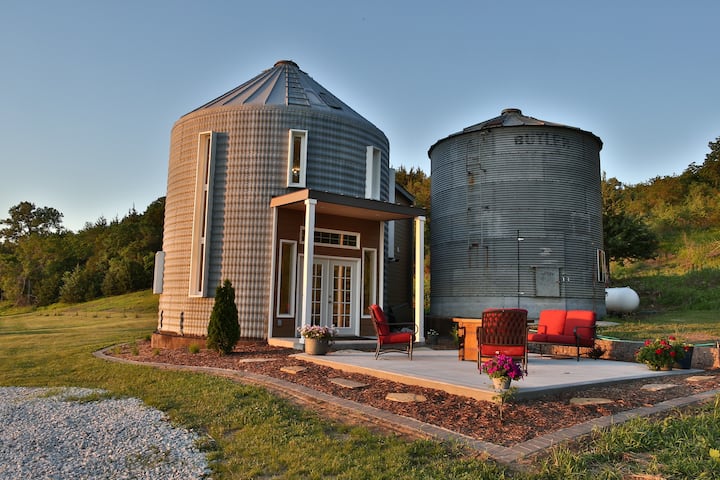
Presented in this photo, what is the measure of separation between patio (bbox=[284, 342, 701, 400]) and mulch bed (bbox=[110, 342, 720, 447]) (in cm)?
10

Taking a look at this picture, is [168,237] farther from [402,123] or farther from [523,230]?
[523,230]

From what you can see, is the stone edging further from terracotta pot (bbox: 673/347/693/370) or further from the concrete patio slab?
terracotta pot (bbox: 673/347/693/370)

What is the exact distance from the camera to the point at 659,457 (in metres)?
3.61

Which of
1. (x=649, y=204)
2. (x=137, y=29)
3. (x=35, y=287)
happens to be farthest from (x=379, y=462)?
(x=35, y=287)

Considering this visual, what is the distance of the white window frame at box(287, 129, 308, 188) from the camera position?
1212 centimetres

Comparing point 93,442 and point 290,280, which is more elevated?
point 290,280

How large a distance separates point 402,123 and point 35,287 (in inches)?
1598

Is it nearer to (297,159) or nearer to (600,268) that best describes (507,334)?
(297,159)

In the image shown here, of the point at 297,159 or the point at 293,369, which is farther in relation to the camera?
the point at 297,159

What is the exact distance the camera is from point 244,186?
1208 cm

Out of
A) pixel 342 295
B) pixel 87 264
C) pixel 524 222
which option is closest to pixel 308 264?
pixel 342 295

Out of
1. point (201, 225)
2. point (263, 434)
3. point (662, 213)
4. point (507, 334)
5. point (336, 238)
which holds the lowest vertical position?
point (263, 434)

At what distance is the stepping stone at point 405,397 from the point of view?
5438mm

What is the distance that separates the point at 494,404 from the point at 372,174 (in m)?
8.82
